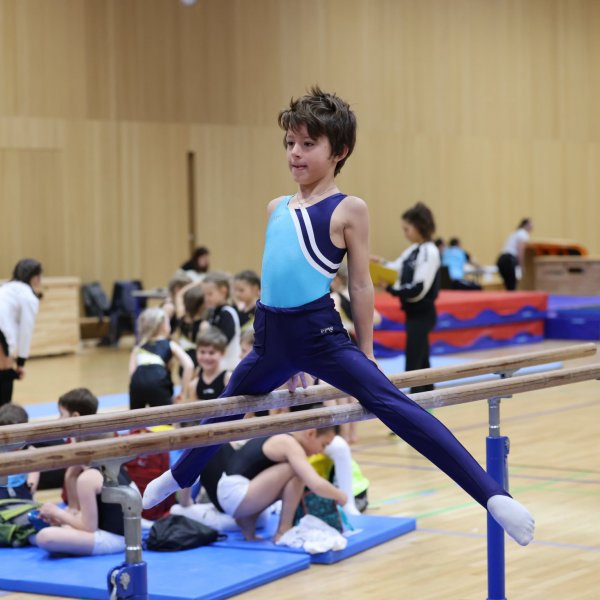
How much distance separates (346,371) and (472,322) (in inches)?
513

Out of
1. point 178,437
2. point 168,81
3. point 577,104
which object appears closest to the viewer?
point 178,437

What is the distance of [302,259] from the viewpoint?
3.45 metres

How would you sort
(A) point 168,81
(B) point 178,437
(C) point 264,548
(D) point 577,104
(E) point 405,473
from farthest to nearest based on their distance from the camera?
(D) point 577,104
(A) point 168,81
(E) point 405,473
(C) point 264,548
(B) point 178,437

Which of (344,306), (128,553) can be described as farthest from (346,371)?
(344,306)

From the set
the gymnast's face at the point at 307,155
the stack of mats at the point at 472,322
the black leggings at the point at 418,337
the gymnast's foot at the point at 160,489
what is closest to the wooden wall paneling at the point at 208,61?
the stack of mats at the point at 472,322

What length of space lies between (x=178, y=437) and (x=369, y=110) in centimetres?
2064

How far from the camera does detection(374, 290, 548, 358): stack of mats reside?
14.9m

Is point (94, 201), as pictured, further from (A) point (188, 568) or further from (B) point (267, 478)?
(A) point (188, 568)

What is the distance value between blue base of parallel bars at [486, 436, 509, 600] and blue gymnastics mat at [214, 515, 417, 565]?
1.61m

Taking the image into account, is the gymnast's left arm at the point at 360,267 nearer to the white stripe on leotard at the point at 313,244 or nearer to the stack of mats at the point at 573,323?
the white stripe on leotard at the point at 313,244

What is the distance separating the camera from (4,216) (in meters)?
17.9

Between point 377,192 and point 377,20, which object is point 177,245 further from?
point 377,20

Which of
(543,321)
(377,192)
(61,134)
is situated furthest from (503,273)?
(61,134)

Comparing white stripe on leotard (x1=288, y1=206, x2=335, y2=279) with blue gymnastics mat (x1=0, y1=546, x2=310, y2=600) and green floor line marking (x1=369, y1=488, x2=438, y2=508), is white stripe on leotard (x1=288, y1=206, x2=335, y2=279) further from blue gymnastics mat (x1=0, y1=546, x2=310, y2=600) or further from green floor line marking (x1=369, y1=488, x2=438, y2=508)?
green floor line marking (x1=369, y1=488, x2=438, y2=508)
